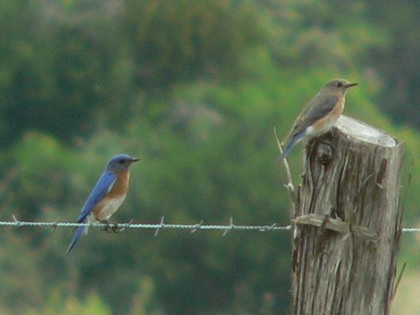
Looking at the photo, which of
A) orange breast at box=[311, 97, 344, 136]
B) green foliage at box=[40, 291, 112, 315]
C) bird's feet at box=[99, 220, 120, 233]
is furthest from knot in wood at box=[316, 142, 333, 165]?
green foliage at box=[40, 291, 112, 315]

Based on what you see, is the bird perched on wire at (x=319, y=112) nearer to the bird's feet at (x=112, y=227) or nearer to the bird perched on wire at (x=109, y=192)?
the bird's feet at (x=112, y=227)

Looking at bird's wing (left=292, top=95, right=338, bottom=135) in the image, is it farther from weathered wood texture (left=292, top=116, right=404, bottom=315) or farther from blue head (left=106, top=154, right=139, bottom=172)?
weathered wood texture (left=292, top=116, right=404, bottom=315)

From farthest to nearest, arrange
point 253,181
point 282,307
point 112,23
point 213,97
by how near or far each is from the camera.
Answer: point 112,23 → point 213,97 → point 253,181 → point 282,307

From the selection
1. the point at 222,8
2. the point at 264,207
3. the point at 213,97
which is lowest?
the point at 264,207

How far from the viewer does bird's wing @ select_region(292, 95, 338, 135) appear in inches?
372

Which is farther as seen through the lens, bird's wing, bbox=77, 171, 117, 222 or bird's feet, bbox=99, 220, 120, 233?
bird's wing, bbox=77, 171, 117, 222

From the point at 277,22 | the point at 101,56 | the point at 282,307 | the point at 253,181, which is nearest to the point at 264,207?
the point at 253,181

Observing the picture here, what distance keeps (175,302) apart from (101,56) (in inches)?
502

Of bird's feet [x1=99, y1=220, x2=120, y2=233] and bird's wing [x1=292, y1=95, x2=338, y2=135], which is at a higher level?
bird's wing [x1=292, y1=95, x2=338, y2=135]

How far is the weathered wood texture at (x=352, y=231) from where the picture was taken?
701 centimetres

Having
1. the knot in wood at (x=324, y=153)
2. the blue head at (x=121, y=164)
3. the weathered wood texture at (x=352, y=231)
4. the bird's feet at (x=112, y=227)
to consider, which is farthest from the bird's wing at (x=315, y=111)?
the weathered wood texture at (x=352, y=231)

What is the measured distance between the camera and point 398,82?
70312 mm

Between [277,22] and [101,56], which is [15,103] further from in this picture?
[277,22]

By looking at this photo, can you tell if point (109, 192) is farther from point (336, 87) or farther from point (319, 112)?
point (319, 112)
